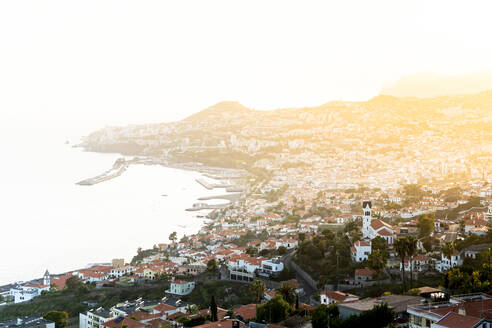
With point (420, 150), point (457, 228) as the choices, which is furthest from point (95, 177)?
point (457, 228)

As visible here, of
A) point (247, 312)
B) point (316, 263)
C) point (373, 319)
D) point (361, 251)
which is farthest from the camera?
point (316, 263)

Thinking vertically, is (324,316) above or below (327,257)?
above

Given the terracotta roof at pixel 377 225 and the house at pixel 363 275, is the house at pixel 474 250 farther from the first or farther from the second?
the terracotta roof at pixel 377 225

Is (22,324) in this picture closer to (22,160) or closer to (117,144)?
(22,160)

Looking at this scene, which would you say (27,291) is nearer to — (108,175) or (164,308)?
(164,308)

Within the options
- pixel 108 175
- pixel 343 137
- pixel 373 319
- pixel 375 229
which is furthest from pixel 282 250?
pixel 343 137

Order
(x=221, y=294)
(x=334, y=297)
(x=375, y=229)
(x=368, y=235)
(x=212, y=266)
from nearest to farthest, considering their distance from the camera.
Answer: (x=334, y=297) → (x=221, y=294) → (x=375, y=229) → (x=368, y=235) → (x=212, y=266)

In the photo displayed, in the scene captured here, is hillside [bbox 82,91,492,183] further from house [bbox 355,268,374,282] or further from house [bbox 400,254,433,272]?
house [bbox 355,268,374,282]

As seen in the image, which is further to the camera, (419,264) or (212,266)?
(212,266)
